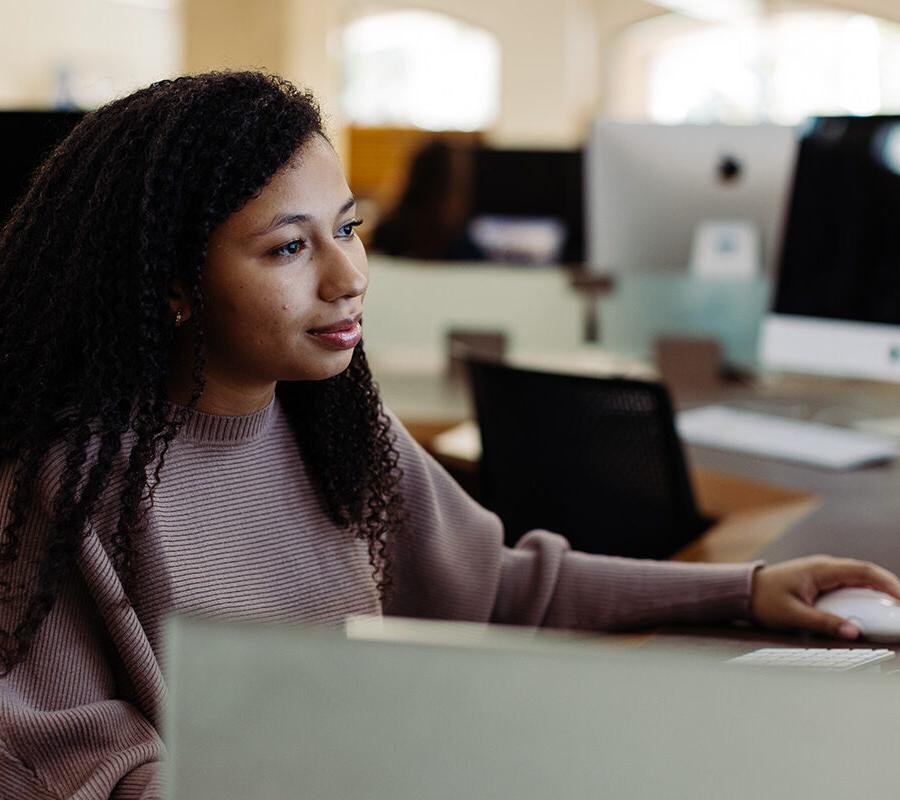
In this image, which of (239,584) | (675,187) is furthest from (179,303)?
(675,187)

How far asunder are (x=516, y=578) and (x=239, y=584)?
38 centimetres

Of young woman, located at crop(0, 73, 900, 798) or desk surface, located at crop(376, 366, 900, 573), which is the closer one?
young woman, located at crop(0, 73, 900, 798)

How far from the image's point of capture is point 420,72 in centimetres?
997

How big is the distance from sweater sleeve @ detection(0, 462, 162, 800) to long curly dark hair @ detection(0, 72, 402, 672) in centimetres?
1

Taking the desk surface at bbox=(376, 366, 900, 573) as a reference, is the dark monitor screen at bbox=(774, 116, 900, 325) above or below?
above

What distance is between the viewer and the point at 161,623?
99 cm

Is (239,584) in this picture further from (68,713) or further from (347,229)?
(347,229)

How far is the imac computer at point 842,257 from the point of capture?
2.23m

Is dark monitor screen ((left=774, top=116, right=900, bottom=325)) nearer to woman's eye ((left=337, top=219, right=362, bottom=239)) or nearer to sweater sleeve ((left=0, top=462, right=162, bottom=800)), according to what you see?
woman's eye ((left=337, top=219, right=362, bottom=239))

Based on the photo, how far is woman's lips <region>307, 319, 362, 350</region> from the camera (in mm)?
1013

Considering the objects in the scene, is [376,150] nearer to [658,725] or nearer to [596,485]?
[596,485]

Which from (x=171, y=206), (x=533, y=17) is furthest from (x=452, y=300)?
(x=533, y=17)

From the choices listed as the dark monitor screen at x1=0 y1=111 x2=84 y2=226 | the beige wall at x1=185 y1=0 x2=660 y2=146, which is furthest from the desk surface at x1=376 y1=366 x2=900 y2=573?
the beige wall at x1=185 y1=0 x2=660 y2=146

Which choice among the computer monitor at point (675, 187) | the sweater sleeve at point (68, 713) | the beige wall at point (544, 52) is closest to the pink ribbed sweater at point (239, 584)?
the sweater sleeve at point (68, 713)
